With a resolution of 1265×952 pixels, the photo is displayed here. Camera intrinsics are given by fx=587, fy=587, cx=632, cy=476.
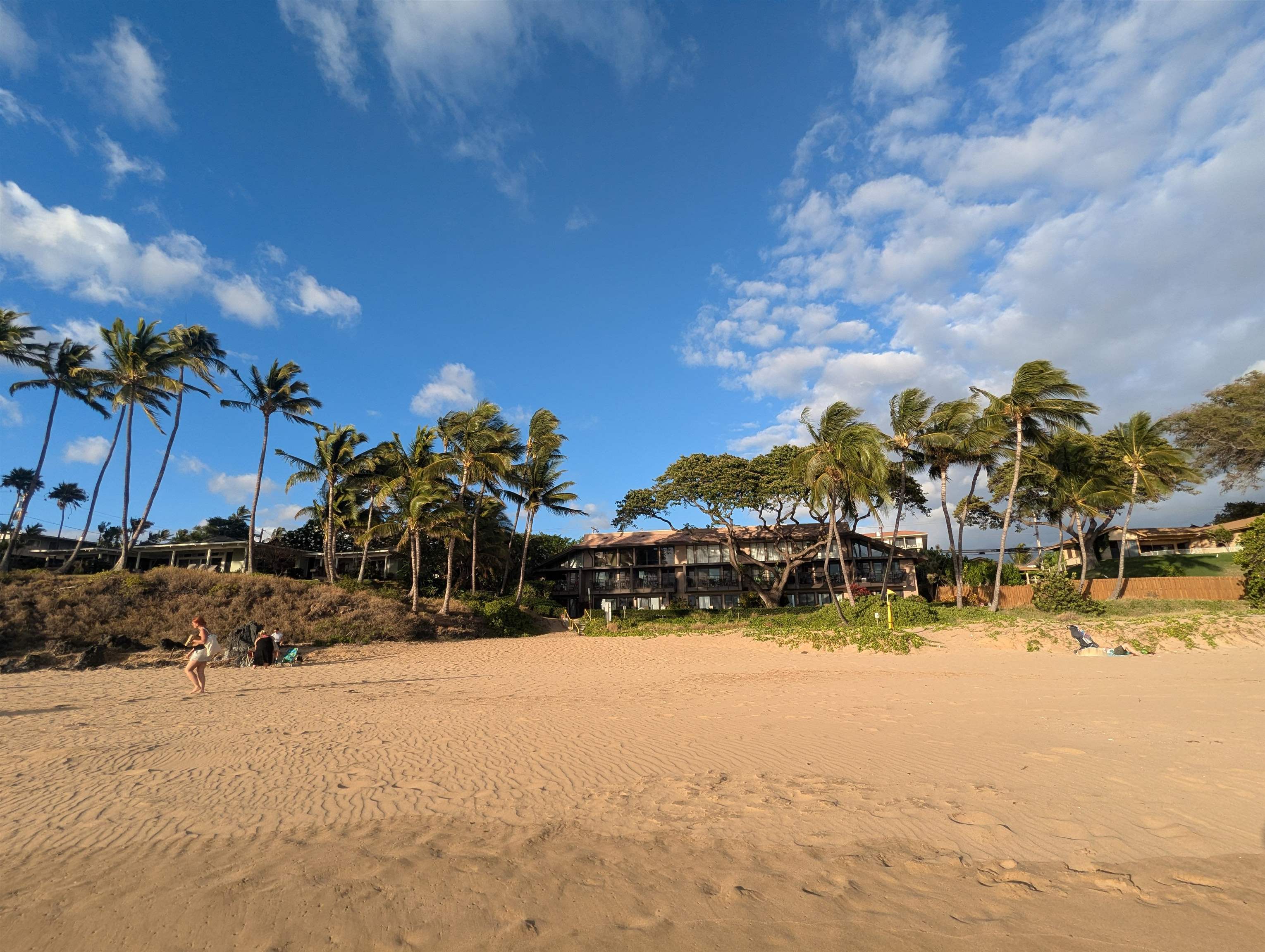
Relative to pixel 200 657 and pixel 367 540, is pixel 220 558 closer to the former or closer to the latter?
pixel 367 540

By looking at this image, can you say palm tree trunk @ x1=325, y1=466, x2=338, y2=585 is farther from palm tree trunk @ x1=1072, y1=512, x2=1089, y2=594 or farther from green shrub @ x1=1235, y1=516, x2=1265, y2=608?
green shrub @ x1=1235, y1=516, x2=1265, y2=608

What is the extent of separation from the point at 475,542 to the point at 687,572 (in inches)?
730

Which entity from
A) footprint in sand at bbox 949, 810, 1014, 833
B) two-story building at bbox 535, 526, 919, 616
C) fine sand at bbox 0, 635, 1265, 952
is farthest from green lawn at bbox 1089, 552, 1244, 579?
footprint in sand at bbox 949, 810, 1014, 833

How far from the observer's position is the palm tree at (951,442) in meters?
27.4

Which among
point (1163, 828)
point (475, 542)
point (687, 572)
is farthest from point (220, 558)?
point (1163, 828)

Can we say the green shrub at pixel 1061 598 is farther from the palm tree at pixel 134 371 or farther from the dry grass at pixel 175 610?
the palm tree at pixel 134 371

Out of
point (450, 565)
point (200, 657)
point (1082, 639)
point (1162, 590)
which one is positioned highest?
point (450, 565)

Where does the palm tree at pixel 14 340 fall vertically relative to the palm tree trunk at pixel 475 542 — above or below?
above

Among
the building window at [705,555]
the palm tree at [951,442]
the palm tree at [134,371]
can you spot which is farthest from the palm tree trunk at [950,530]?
the palm tree at [134,371]

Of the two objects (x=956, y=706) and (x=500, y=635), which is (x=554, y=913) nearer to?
(x=956, y=706)

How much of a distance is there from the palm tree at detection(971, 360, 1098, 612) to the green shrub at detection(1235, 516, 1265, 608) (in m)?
6.44

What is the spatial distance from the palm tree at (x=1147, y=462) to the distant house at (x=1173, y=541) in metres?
7.88

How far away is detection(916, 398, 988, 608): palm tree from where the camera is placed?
1080 inches

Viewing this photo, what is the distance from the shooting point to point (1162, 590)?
27.9m
